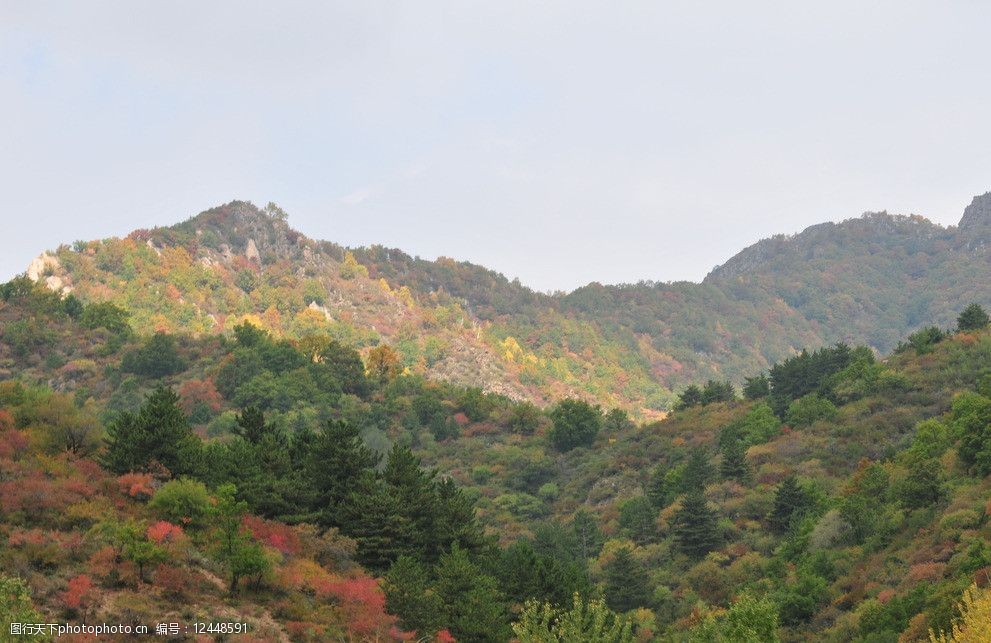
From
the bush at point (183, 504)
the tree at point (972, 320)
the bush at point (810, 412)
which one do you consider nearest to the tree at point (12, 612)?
the bush at point (183, 504)

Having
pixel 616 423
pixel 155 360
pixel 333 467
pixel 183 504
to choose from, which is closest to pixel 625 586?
pixel 333 467

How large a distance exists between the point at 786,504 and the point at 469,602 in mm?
29557

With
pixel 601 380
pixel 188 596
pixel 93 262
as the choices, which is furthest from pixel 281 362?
pixel 601 380

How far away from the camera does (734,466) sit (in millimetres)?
74688

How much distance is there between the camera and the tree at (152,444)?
153 feet

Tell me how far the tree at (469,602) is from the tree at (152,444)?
12.7 meters

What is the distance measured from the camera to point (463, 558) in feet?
147

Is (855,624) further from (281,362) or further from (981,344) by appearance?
(281,362)

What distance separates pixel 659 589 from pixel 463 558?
17.5 meters

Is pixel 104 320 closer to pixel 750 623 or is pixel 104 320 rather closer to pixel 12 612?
pixel 12 612

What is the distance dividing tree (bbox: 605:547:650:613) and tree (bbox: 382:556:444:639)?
1892 cm

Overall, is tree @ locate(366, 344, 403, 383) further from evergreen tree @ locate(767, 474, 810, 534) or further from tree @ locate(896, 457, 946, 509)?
tree @ locate(896, 457, 946, 509)

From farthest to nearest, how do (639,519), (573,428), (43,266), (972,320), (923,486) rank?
(43,266) → (573,428) → (972,320) → (639,519) → (923,486)

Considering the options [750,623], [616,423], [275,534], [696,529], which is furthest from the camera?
[616,423]
